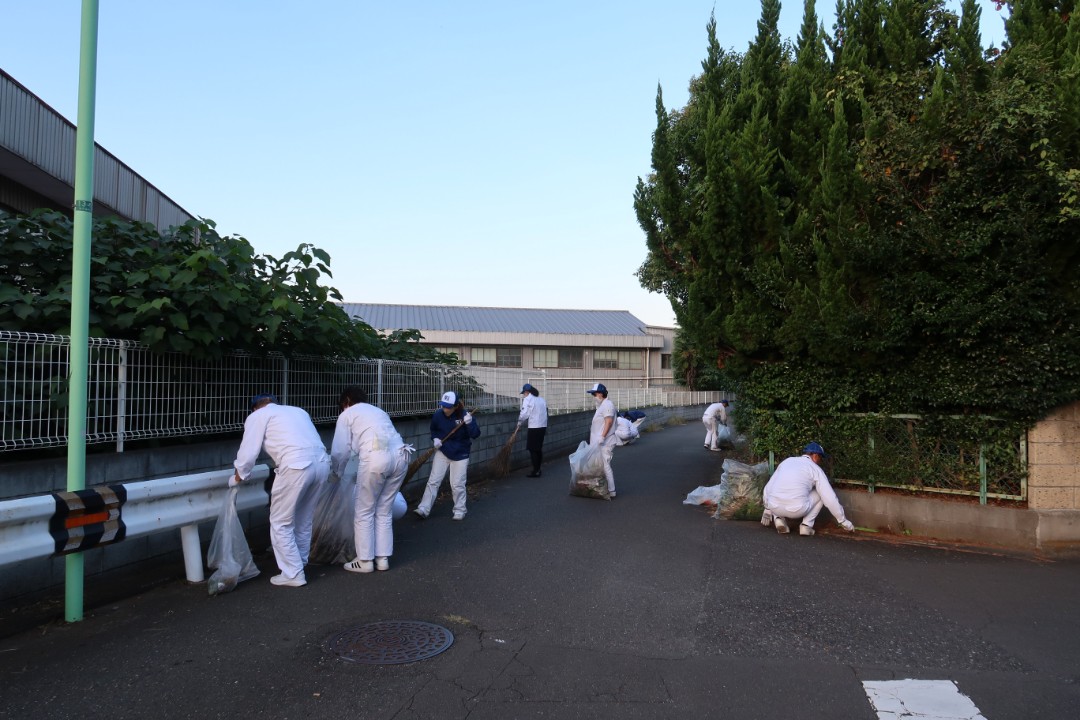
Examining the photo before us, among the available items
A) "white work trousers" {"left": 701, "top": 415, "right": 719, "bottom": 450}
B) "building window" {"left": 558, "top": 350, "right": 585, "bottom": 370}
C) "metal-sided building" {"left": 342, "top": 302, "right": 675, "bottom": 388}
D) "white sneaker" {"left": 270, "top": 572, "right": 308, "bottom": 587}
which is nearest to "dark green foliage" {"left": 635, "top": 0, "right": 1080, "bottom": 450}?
"white sneaker" {"left": 270, "top": 572, "right": 308, "bottom": 587}

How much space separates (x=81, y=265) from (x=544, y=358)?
1578 inches

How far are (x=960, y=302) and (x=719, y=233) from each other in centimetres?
291

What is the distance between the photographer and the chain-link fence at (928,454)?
7.73 meters

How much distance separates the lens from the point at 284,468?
5.82m

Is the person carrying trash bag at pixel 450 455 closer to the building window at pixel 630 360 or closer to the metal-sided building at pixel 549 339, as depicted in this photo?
the metal-sided building at pixel 549 339

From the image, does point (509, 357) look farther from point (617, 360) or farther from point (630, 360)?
point (630, 360)

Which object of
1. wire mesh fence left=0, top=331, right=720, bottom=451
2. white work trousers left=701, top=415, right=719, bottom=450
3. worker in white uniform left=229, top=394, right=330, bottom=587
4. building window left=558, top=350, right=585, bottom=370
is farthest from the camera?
building window left=558, top=350, right=585, bottom=370

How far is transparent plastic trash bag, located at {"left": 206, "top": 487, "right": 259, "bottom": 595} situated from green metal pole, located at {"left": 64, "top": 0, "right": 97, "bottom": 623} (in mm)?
947

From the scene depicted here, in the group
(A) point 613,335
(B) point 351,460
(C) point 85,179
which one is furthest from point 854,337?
(A) point 613,335

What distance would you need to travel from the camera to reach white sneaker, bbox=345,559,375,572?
20.9ft

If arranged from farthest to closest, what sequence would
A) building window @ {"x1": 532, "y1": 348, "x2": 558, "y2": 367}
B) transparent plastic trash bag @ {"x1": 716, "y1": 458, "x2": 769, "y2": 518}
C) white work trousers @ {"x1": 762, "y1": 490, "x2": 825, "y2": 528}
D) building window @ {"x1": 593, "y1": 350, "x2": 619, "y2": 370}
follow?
building window @ {"x1": 593, "y1": 350, "x2": 619, "y2": 370} → building window @ {"x1": 532, "y1": 348, "x2": 558, "y2": 367} → transparent plastic trash bag @ {"x1": 716, "y1": 458, "x2": 769, "y2": 518} → white work trousers @ {"x1": 762, "y1": 490, "x2": 825, "y2": 528}

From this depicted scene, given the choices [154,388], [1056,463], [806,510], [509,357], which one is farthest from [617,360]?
[154,388]

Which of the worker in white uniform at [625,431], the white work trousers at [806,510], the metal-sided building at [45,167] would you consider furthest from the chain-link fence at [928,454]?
the worker in white uniform at [625,431]

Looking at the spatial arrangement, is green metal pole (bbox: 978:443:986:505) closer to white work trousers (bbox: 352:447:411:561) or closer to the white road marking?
the white road marking
